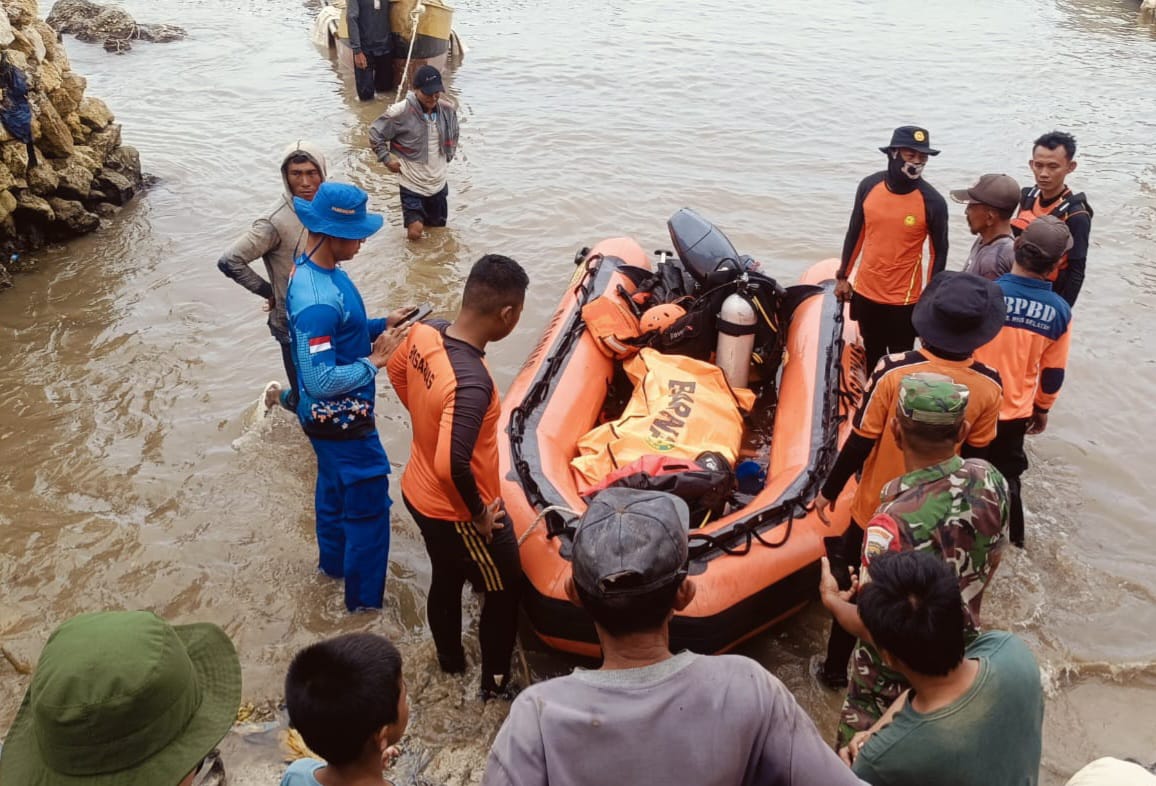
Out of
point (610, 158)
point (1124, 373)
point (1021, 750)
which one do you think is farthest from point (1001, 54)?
point (1021, 750)

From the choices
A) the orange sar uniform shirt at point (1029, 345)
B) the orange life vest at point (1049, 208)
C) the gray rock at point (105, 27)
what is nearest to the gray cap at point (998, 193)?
the orange life vest at point (1049, 208)

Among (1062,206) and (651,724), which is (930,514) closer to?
(651,724)

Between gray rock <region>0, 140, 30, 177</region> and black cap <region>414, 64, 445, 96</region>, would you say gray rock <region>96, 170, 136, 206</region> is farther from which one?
black cap <region>414, 64, 445, 96</region>

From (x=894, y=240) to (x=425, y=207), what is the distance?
399 cm

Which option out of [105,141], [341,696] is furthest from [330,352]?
[105,141]

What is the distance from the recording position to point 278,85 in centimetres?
1152

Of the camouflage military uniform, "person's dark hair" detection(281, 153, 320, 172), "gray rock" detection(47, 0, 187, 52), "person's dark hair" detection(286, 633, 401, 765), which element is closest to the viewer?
"person's dark hair" detection(286, 633, 401, 765)

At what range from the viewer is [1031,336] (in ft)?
11.0

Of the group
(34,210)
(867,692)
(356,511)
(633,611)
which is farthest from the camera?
(34,210)

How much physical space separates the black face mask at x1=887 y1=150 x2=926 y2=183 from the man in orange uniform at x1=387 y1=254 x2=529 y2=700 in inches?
89.4

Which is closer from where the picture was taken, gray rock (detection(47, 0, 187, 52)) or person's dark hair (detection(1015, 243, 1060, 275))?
person's dark hair (detection(1015, 243, 1060, 275))

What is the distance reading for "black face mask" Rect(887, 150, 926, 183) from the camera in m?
4.04

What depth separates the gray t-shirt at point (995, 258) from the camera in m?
3.79

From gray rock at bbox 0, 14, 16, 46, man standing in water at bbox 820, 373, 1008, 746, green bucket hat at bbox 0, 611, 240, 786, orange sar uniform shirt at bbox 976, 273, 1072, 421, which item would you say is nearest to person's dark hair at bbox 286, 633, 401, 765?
green bucket hat at bbox 0, 611, 240, 786
